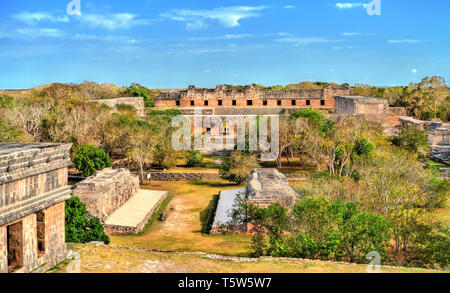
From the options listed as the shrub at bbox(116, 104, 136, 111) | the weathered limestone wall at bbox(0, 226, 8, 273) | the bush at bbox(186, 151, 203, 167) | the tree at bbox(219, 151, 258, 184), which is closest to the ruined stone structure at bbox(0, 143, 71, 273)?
the weathered limestone wall at bbox(0, 226, 8, 273)

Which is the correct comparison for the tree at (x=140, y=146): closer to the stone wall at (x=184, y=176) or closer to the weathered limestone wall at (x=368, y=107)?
the stone wall at (x=184, y=176)

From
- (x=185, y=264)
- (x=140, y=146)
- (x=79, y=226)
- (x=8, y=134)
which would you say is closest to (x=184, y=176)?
(x=140, y=146)

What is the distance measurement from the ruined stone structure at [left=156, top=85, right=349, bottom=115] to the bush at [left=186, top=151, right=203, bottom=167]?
12.4 metres

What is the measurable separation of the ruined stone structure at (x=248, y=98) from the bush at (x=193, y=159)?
12.4 meters

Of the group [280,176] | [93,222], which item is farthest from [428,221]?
[93,222]

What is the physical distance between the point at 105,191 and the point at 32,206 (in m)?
8.58

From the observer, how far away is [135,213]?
16.8 m

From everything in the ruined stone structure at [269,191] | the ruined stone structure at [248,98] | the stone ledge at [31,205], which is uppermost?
the ruined stone structure at [248,98]

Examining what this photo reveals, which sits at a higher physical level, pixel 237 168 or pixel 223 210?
pixel 237 168

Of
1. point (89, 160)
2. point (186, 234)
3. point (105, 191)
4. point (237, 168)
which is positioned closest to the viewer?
point (186, 234)

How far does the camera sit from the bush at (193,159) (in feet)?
85.8

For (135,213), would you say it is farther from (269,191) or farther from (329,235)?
(329,235)

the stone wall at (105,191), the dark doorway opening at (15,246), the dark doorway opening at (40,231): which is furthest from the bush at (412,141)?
the dark doorway opening at (15,246)
